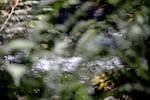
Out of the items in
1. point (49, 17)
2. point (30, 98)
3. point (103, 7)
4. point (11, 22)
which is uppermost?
point (49, 17)

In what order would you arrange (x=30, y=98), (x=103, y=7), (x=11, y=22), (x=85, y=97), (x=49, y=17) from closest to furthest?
1. (x=49, y=17)
2. (x=30, y=98)
3. (x=85, y=97)
4. (x=11, y=22)
5. (x=103, y=7)

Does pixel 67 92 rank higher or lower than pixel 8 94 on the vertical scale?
higher

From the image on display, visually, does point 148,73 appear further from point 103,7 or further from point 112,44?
point 103,7

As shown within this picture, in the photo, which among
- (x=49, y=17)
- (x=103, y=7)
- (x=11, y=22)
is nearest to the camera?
(x=49, y=17)

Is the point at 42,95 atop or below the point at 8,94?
atop

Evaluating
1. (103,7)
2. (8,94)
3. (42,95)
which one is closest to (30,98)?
(42,95)

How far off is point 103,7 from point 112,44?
124 inches

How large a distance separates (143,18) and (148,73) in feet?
0.41

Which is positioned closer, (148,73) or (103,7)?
(148,73)

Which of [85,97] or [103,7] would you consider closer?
[85,97]

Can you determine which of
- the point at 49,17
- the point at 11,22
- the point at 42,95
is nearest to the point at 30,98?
the point at 42,95

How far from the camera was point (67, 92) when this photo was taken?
2.09 feet

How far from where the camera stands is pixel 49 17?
1.52 feet

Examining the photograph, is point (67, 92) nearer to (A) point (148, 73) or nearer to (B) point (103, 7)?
(A) point (148, 73)
